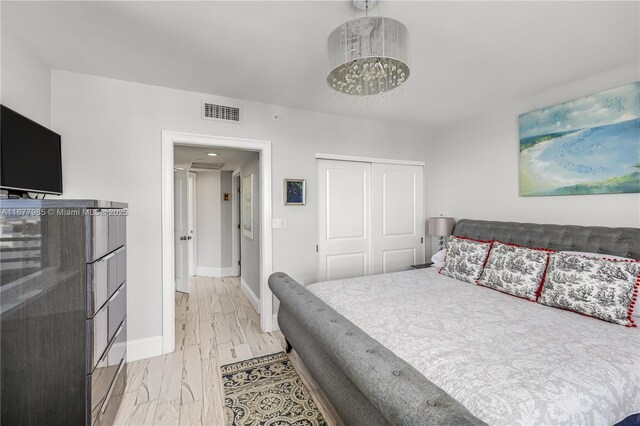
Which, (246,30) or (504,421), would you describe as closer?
(504,421)

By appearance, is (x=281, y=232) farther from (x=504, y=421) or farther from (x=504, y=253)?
(x=504, y=421)

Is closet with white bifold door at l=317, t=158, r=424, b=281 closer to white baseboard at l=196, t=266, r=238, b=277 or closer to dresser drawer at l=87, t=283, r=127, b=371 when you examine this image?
dresser drawer at l=87, t=283, r=127, b=371

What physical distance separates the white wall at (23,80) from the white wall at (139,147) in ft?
0.39

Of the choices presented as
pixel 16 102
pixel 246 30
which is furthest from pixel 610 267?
pixel 16 102

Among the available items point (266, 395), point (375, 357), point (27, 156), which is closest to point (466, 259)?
point (375, 357)

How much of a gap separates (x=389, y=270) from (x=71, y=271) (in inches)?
131

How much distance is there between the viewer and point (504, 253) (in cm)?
242

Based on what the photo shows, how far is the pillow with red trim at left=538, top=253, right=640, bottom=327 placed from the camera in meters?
1.69

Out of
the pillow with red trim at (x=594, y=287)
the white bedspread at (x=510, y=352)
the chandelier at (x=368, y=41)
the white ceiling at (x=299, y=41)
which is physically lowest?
the white bedspread at (x=510, y=352)

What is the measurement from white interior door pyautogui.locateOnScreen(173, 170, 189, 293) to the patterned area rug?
235 cm

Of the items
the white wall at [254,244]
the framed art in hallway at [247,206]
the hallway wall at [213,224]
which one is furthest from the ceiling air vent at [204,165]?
the framed art in hallway at [247,206]

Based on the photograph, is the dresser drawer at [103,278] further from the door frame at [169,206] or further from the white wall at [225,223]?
the white wall at [225,223]

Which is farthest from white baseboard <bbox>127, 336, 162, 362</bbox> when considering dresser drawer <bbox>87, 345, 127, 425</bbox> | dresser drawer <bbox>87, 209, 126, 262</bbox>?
dresser drawer <bbox>87, 209, 126, 262</bbox>

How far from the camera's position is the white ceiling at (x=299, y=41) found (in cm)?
162
